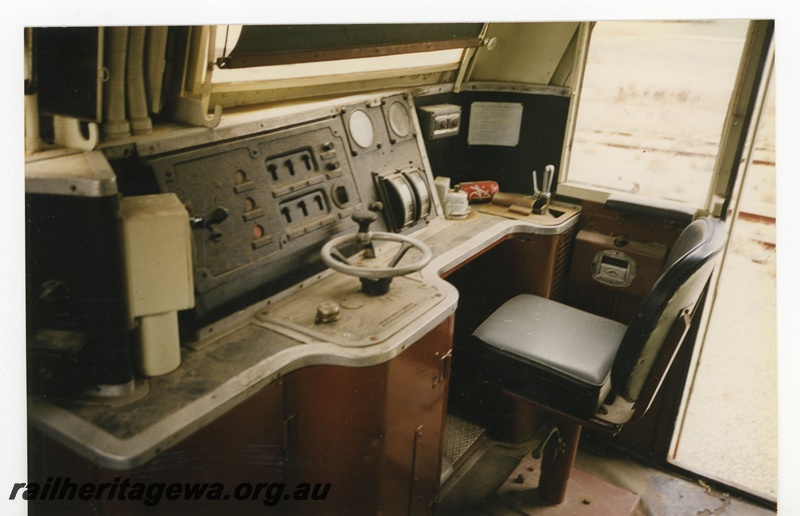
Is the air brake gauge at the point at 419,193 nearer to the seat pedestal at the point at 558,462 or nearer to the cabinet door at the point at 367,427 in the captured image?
the cabinet door at the point at 367,427

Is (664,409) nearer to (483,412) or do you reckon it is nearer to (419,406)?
(483,412)

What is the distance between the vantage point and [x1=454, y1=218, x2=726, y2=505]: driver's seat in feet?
5.69

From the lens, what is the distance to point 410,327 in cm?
170

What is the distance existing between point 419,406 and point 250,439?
62cm

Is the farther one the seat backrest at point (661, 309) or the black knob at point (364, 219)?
the black knob at point (364, 219)

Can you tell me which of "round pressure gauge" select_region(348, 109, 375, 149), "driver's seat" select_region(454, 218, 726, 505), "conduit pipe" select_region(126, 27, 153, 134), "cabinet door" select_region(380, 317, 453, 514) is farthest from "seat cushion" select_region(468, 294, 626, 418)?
"conduit pipe" select_region(126, 27, 153, 134)

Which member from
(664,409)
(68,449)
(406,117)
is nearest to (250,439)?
(68,449)

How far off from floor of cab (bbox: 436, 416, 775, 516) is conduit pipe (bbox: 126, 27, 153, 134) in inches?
71.8

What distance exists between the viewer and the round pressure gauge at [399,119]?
2.52 meters

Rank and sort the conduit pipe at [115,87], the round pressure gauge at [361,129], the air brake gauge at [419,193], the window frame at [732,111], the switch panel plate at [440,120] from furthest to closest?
1. the switch panel plate at [440,120]
2. the air brake gauge at [419,193]
3. the round pressure gauge at [361,129]
4. the window frame at [732,111]
5. the conduit pipe at [115,87]

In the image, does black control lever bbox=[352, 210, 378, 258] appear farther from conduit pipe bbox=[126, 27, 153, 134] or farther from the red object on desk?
the red object on desk

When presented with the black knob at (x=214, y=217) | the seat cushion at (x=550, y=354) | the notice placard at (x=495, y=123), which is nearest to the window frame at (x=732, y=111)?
the notice placard at (x=495, y=123)

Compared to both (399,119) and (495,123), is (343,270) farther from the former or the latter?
(495,123)

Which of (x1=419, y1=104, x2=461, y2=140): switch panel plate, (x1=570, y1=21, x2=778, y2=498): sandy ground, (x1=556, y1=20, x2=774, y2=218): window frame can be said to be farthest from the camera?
(x1=419, y1=104, x2=461, y2=140): switch panel plate
